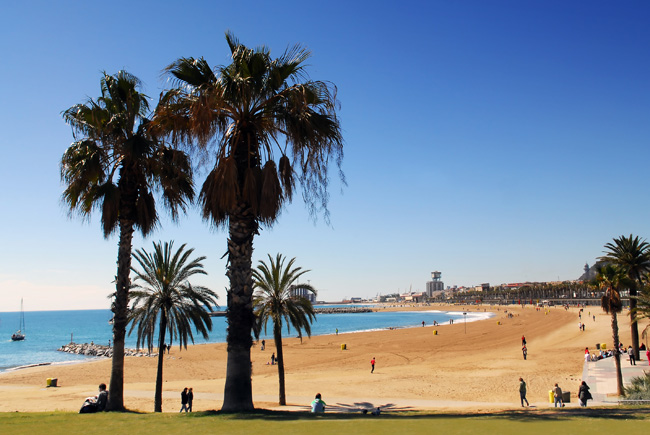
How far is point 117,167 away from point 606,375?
29689 mm

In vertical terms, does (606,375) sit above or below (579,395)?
below

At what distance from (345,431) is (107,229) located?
11.4 metres

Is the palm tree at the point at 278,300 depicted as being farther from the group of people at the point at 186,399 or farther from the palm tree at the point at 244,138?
the palm tree at the point at 244,138

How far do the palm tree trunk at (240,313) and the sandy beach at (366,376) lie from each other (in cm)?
973

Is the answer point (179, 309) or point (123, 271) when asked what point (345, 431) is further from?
point (179, 309)

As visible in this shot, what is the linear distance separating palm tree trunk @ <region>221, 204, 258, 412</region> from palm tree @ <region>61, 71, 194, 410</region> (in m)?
4.38

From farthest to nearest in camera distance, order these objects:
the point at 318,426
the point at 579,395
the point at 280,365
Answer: the point at 280,365
the point at 579,395
the point at 318,426

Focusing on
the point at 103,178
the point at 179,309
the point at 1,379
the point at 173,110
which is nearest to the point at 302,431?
the point at 173,110

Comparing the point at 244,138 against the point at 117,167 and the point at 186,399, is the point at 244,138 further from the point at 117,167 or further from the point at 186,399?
the point at 186,399

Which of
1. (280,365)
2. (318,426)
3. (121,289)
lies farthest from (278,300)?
(318,426)

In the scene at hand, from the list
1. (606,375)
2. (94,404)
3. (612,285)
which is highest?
(612,285)

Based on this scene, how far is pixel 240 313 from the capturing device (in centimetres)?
1155

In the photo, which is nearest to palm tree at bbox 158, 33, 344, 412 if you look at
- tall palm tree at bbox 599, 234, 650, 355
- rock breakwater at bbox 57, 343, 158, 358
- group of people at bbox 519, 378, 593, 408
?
group of people at bbox 519, 378, 593, 408

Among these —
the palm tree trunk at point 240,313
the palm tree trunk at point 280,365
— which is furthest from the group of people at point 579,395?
the palm tree trunk at point 240,313
